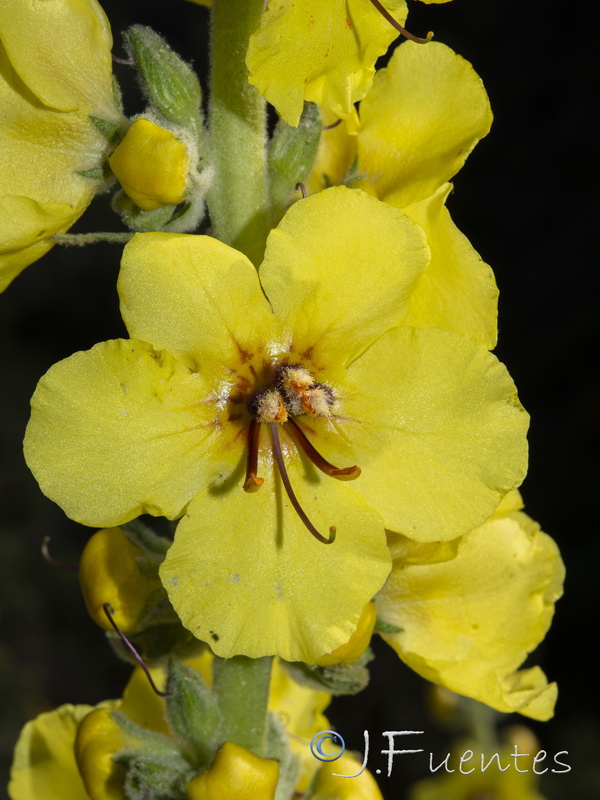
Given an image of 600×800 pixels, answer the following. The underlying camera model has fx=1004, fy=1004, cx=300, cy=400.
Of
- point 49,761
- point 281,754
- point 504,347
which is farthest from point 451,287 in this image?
point 504,347

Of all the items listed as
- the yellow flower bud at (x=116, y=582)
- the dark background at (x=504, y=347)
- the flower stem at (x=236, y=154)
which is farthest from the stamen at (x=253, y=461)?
the dark background at (x=504, y=347)

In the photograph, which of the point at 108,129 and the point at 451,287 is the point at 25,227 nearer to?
the point at 108,129

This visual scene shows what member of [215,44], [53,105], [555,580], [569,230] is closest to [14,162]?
[53,105]

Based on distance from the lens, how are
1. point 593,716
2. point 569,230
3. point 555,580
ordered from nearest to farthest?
point 555,580 → point 593,716 → point 569,230

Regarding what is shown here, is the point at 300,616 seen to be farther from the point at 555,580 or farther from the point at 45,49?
the point at 45,49

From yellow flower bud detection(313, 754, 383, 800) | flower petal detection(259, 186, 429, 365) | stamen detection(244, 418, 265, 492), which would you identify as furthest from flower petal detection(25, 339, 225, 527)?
yellow flower bud detection(313, 754, 383, 800)

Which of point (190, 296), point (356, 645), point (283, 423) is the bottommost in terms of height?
point (356, 645)
